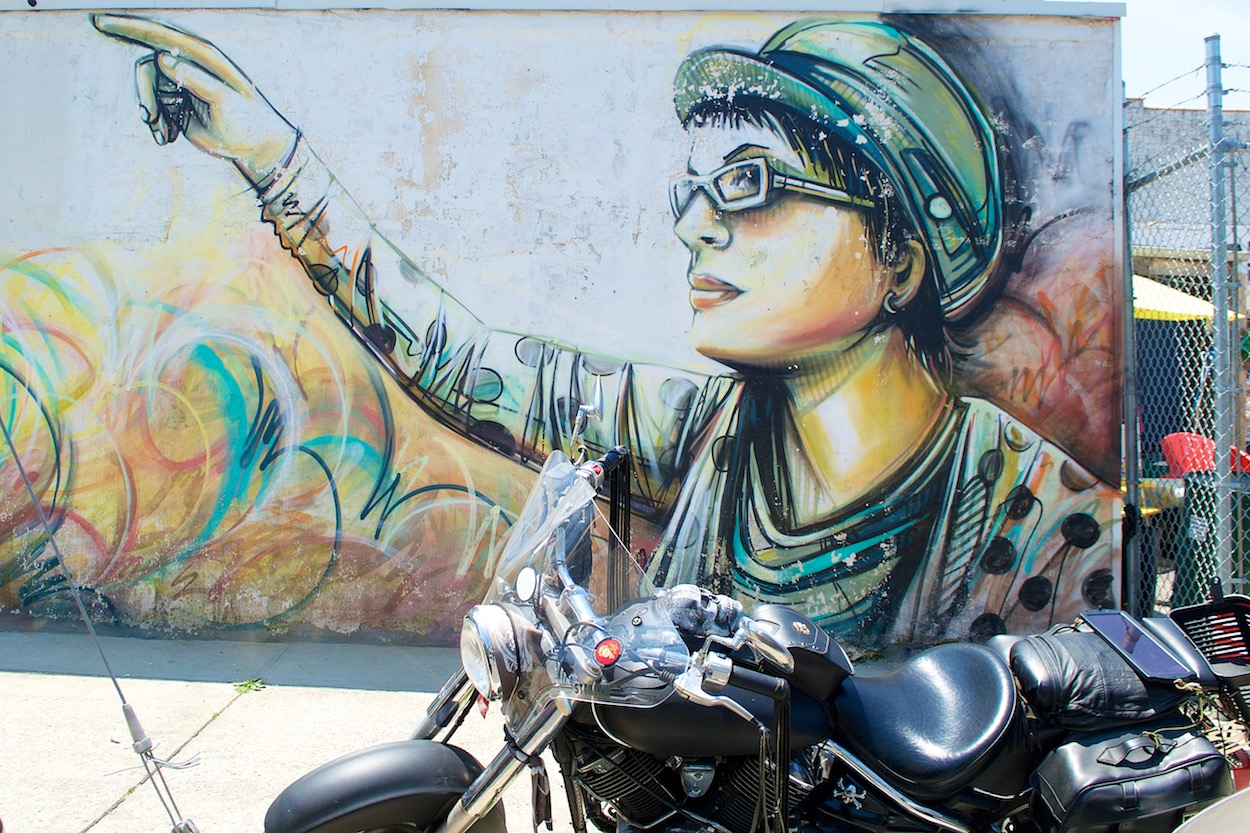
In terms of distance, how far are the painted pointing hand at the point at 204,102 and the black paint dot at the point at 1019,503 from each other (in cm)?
431

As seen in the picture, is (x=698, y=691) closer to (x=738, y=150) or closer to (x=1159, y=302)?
(x=738, y=150)

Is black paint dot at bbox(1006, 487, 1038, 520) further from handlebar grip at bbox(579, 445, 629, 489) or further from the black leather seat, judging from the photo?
handlebar grip at bbox(579, 445, 629, 489)

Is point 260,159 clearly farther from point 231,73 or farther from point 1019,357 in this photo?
point 1019,357

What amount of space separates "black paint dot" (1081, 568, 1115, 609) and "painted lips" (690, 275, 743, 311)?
241cm

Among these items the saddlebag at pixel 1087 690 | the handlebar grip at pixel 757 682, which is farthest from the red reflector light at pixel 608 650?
the saddlebag at pixel 1087 690

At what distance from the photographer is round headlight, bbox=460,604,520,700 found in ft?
6.44

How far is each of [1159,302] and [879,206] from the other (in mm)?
4189

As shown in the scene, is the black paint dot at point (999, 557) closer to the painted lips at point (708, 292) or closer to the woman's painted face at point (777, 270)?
the woman's painted face at point (777, 270)

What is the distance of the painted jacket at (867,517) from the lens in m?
4.86

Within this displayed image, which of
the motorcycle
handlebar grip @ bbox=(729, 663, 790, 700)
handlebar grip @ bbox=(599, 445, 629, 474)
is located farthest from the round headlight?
handlebar grip @ bbox=(599, 445, 629, 474)

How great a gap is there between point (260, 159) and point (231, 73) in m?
0.50

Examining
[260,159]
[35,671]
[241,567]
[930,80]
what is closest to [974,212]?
[930,80]

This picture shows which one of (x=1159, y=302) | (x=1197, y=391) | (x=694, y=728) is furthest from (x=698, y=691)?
(x=1159, y=302)

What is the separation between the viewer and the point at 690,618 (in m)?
2.12
